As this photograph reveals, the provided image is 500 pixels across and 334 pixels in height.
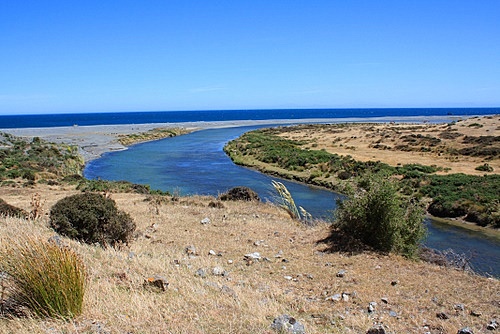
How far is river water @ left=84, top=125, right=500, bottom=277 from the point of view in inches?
695

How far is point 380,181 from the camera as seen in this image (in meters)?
12.5

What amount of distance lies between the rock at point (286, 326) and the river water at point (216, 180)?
29.3 ft

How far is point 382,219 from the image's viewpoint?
12.1 meters

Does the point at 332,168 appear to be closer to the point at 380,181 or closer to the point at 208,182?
the point at 208,182

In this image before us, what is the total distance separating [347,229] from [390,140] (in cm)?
4776

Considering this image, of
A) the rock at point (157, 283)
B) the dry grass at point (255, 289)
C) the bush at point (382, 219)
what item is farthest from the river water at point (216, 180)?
the rock at point (157, 283)

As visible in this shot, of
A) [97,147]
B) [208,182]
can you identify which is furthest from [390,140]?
[97,147]

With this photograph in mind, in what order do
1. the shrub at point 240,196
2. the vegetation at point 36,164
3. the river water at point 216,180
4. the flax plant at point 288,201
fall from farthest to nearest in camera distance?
the vegetation at point 36,164
the shrub at point 240,196
the river water at point 216,180
the flax plant at point 288,201

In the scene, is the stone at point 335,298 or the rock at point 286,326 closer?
the rock at point 286,326

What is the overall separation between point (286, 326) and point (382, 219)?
25.2 ft

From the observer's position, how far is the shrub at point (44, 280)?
4906mm

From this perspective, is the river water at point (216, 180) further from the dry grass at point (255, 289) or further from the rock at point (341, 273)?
the rock at point (341, 273)

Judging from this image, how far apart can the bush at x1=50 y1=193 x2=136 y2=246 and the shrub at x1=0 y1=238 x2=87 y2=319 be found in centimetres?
586

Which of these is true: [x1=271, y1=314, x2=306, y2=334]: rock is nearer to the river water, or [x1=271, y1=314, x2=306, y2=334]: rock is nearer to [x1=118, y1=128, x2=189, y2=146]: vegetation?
the river water
